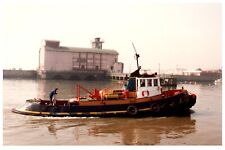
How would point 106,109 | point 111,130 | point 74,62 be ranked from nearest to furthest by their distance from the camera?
point 111,130 → point 106,109 → point 74,62

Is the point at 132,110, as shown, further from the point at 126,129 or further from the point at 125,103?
the point at 126,129

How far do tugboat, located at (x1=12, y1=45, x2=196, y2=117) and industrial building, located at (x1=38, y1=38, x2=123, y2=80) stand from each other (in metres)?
32.3

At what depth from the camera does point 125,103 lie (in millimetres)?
13750

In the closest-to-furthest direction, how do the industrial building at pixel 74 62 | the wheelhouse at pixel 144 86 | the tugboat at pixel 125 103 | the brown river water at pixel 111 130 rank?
1. the brown river water at pixel 111 130
2. the tugboat at pixel 125 103
3. the wheelhouse at pixel 144 86
4. the industrial building at pixel 74 62

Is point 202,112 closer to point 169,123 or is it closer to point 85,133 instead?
point 169,123

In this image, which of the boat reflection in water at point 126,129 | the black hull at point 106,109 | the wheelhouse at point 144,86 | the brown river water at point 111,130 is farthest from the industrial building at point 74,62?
the boat reflection in water at point 126,129

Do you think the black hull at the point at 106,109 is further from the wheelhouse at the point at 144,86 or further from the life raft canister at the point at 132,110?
the wheelhouse at the point at 144,86

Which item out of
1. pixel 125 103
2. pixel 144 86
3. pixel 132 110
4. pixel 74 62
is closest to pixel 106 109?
pixel 125 103

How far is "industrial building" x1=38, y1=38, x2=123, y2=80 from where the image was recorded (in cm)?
4638

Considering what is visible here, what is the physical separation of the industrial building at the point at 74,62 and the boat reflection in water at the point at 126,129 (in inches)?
1320

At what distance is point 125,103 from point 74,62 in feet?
117

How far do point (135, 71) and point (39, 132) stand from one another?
490 cm

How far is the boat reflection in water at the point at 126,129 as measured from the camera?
416 inches
